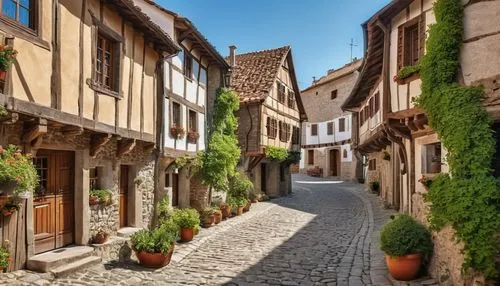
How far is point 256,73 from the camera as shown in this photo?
2384 centimetres

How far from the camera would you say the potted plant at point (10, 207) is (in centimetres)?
641

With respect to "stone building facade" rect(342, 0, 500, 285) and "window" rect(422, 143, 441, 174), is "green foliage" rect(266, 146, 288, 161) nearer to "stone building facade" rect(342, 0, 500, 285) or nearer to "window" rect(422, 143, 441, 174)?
"stone building facade" rect(342, 0, 500, 285)

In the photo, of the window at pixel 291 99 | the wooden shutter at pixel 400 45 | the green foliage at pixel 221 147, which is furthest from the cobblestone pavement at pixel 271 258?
the window at pixel 291 99

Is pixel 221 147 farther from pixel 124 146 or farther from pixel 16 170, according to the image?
pixel 16 170

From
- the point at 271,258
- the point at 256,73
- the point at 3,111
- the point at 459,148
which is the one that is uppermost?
the point at 256,73

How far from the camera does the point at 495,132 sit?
7.04m

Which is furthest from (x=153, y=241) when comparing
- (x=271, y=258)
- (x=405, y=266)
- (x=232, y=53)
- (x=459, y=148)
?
(x=232, y=53)

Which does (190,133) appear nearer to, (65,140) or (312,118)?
(65,140)

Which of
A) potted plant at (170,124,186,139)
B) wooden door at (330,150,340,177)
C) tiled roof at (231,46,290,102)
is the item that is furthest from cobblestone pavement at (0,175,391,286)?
wooden door at (330,150,340,177)

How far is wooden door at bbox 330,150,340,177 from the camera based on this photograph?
40616 millimetres

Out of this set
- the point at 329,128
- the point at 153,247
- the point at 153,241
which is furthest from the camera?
the point at 329,128

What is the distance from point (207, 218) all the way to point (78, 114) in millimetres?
8121

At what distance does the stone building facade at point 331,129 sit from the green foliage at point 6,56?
32281 millimetres

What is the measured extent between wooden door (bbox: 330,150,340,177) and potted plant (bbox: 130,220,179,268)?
32830 millimetres
